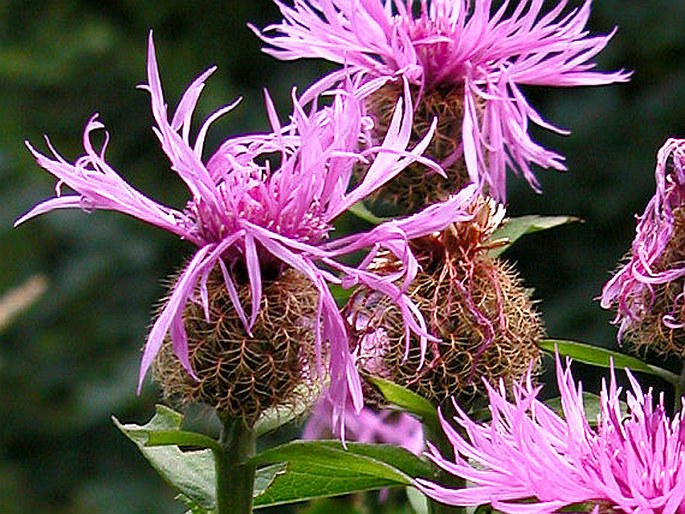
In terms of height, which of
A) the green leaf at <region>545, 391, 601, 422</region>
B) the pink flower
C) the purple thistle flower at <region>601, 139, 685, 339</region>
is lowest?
the pink flower

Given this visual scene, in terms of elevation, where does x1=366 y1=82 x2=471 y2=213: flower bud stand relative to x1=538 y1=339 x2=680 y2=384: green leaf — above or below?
above

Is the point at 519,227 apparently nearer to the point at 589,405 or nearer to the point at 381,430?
the point at 589,405

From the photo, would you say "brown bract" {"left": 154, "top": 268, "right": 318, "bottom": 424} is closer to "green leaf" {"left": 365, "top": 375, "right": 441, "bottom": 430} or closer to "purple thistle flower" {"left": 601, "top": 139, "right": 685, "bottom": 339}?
"green leaf" {"left": 365, "top": 375, "right": 441, "bottom": 430}

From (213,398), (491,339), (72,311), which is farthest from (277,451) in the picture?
(72,311)

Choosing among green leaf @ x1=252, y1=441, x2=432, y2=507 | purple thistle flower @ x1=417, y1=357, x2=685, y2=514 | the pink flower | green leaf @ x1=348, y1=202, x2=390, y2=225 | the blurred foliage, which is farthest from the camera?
the blurred foliage

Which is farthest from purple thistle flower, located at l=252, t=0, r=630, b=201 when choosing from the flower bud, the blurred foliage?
the blurred foliage

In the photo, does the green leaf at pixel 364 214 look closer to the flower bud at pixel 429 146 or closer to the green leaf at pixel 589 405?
the flower bud at pixel 429 146

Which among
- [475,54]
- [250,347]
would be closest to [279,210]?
[250,347]
